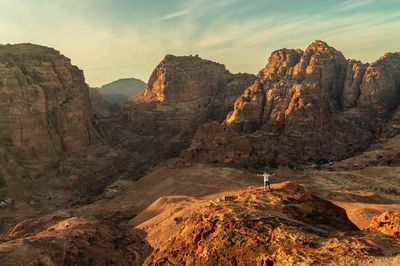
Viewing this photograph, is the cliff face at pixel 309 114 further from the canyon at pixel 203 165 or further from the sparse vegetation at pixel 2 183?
the sparse vegetation at pixel 2 183

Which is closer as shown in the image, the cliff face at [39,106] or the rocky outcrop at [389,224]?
the rocky outcrop at [389,224]

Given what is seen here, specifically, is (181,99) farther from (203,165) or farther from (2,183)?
(2,183)

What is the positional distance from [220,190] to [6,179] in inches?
1275

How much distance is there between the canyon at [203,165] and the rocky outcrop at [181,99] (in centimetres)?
37

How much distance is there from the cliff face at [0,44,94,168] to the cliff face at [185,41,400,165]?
22182 millimetres

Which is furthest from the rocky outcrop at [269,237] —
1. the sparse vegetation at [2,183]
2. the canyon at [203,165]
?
the sparse vegetation at [2,183]

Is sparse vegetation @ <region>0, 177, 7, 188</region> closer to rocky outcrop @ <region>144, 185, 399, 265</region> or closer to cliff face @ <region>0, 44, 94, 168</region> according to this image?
cliff face @ <region>0, 44, 94, 168</region>

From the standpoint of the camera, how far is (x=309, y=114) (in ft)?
242

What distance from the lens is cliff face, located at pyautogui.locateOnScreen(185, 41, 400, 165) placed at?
224 feet

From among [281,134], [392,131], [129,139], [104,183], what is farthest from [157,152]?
[392,131]

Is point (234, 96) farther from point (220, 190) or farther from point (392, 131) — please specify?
point (220, 190)

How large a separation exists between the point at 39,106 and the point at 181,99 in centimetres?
3975

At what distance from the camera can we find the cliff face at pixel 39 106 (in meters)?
66.5

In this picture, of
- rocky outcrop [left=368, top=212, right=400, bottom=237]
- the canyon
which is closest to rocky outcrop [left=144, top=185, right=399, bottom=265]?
the canyon
